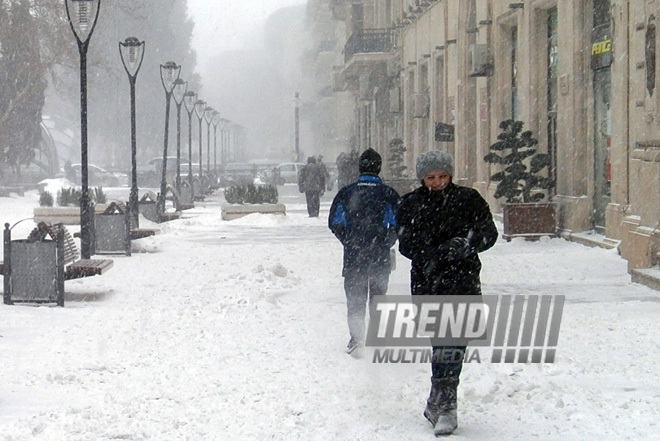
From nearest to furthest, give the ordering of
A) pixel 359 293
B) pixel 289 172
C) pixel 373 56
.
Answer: pixel 359 293 < pixel 373 56 < pixel 289 172

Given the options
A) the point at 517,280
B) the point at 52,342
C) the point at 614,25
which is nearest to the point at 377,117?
the point at 614,25

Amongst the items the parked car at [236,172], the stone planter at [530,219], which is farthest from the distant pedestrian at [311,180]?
the parked car at [236,172]

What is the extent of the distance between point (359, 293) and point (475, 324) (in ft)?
7.92

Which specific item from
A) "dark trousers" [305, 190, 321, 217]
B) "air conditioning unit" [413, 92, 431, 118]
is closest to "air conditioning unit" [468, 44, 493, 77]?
"dark trousers" [305, 190, 321, 217]

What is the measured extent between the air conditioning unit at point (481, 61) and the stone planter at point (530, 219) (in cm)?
633

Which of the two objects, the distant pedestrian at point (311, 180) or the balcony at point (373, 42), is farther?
the balcony at point (373, 42)

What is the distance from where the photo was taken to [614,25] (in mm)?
17344

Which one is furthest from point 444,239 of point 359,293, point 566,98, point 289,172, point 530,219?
point 289,172

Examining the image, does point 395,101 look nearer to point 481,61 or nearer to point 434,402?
point 481,61

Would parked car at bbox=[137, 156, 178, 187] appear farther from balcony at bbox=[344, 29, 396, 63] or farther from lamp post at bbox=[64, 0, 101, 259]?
lamp post at bbox=[64, 0, 101, 259]

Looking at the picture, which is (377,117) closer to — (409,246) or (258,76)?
(409,246)

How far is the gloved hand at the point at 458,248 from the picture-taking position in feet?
20.3

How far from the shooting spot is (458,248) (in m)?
6.20

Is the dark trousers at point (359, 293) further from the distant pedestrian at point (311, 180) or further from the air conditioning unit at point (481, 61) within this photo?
the distant pedestrian at point (311, 180)
